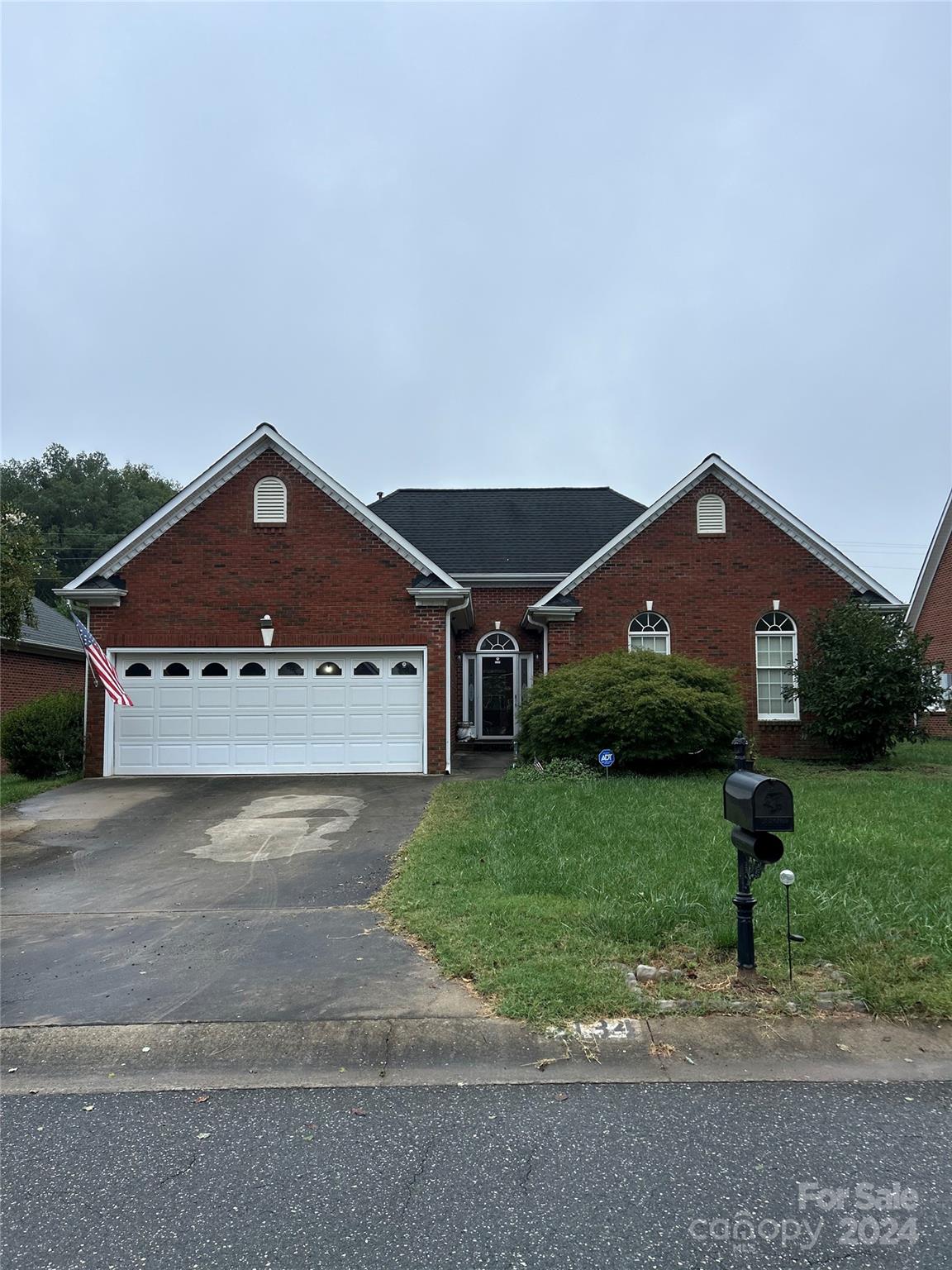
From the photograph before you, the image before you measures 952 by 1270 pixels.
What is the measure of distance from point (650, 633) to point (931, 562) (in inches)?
581

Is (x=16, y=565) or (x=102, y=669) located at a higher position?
(x=16, y=565)

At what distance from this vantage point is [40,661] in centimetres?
2203

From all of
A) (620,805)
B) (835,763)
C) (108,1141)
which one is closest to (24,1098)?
(108,1141)

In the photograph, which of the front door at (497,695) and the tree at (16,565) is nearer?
the tree at (16,565)

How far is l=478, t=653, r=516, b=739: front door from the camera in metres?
19.6

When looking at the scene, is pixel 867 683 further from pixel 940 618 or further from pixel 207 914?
pixel 940 618

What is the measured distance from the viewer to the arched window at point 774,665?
16.5 meters

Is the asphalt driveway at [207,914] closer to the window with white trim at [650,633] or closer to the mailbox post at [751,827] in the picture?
the mailbox post at [751,827]

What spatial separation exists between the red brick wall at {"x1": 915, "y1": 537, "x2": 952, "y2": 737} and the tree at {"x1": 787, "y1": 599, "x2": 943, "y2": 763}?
10380mm

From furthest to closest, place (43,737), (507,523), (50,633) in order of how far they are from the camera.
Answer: (50,633) → (507,523) → (43,737)

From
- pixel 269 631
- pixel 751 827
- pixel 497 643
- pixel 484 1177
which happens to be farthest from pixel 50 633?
pixel 484 1177

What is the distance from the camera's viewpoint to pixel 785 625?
16.5 metres

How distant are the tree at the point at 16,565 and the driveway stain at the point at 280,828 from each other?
19.7 ft

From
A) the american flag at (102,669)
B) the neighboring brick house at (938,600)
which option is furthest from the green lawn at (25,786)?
the neighboring brick house at (938,600)
